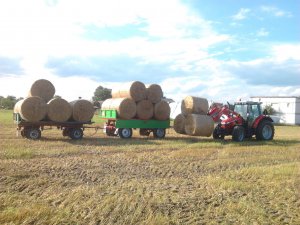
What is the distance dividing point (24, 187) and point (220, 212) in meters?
3.77

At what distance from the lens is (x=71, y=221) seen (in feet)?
20.7

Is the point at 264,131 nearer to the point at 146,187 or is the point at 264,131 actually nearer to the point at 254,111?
the point at 254,111

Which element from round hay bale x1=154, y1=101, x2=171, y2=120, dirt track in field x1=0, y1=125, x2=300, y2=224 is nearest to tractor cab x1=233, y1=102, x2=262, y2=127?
round hay bale x1=154, y1=101, x2=171, y2=120

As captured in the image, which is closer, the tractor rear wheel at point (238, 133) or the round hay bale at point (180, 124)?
the tractor rear wheel at point (238, 133)

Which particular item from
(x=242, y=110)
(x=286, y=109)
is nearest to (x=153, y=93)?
(x=242, y=110)

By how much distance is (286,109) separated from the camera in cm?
5841

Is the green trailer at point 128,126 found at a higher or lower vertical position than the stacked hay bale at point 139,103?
lower

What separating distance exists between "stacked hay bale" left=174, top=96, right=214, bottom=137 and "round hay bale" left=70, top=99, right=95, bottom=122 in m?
4.26

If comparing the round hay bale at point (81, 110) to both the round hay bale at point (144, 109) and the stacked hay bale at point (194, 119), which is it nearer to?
the round hay bale at point (144, 109)

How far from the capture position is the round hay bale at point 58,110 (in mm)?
18938

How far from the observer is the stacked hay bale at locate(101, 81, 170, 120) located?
819 inches

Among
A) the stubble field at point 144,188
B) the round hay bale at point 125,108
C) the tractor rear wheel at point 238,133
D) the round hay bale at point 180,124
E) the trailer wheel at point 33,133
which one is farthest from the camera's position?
the round hay bale at point 180,124

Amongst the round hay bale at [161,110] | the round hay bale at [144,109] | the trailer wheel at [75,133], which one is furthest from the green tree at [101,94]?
the trailer wheel at [75,133]

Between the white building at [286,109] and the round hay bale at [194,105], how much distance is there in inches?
1517
